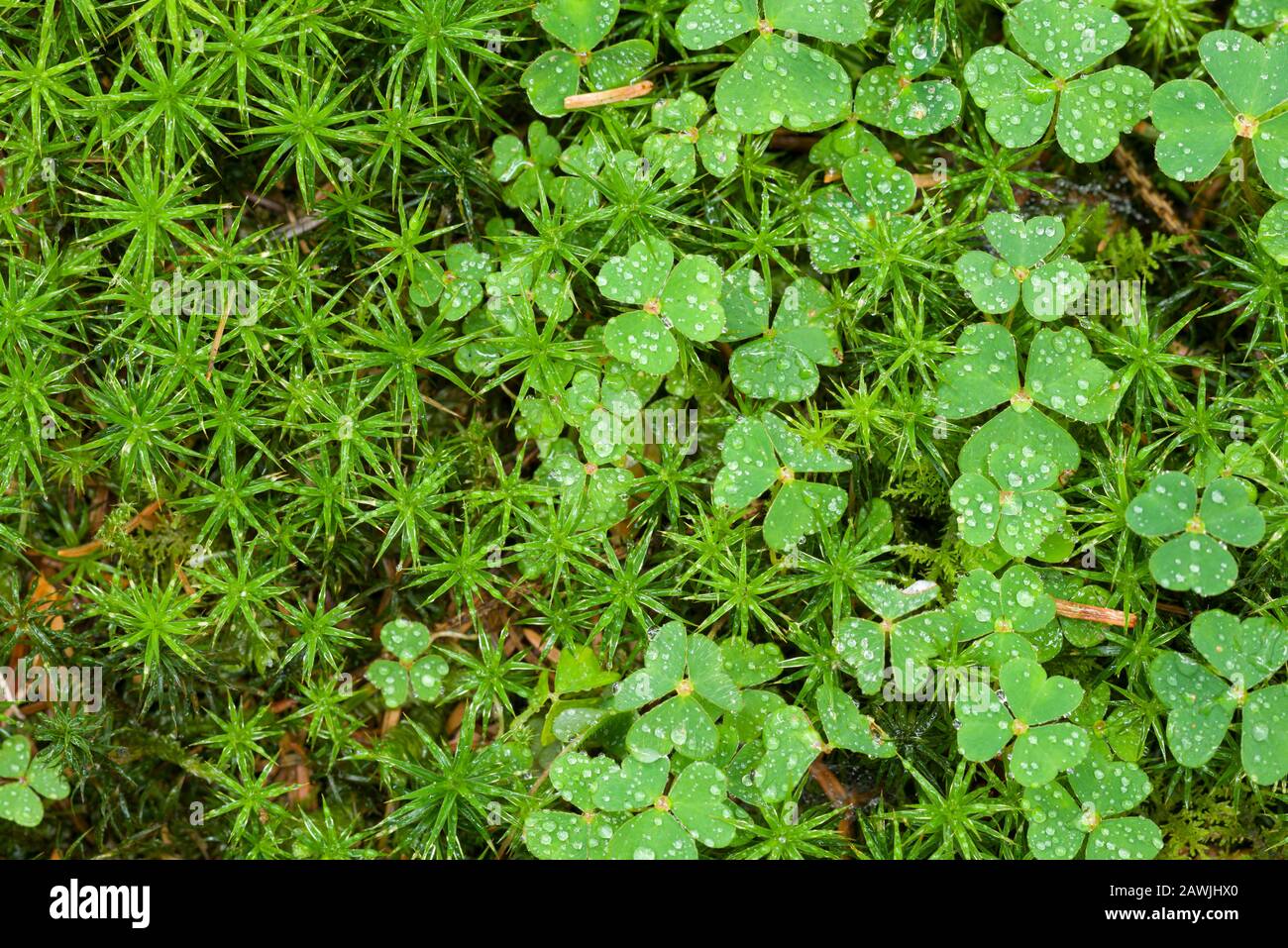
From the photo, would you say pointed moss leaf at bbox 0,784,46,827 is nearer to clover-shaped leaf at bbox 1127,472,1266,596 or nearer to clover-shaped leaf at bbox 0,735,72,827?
clover-shaped leaf at bbox 0,735,72,827

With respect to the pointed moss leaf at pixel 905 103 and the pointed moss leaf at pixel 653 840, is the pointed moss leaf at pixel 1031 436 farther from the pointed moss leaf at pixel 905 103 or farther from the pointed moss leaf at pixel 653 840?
the pointed moss leaf at pixel 653 840

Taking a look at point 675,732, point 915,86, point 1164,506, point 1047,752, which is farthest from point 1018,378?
point 675,732

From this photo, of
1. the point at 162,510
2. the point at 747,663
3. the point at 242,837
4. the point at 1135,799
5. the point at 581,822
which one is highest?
the point at 162,510

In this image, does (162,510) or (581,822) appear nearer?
(581,822)

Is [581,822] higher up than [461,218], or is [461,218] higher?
[461,218]

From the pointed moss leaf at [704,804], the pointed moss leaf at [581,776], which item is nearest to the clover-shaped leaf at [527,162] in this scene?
the pointed moss leaf at [581,776]

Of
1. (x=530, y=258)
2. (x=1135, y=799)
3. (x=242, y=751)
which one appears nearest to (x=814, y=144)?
(x=530, y=258)

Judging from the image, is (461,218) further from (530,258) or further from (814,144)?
(814,144)
